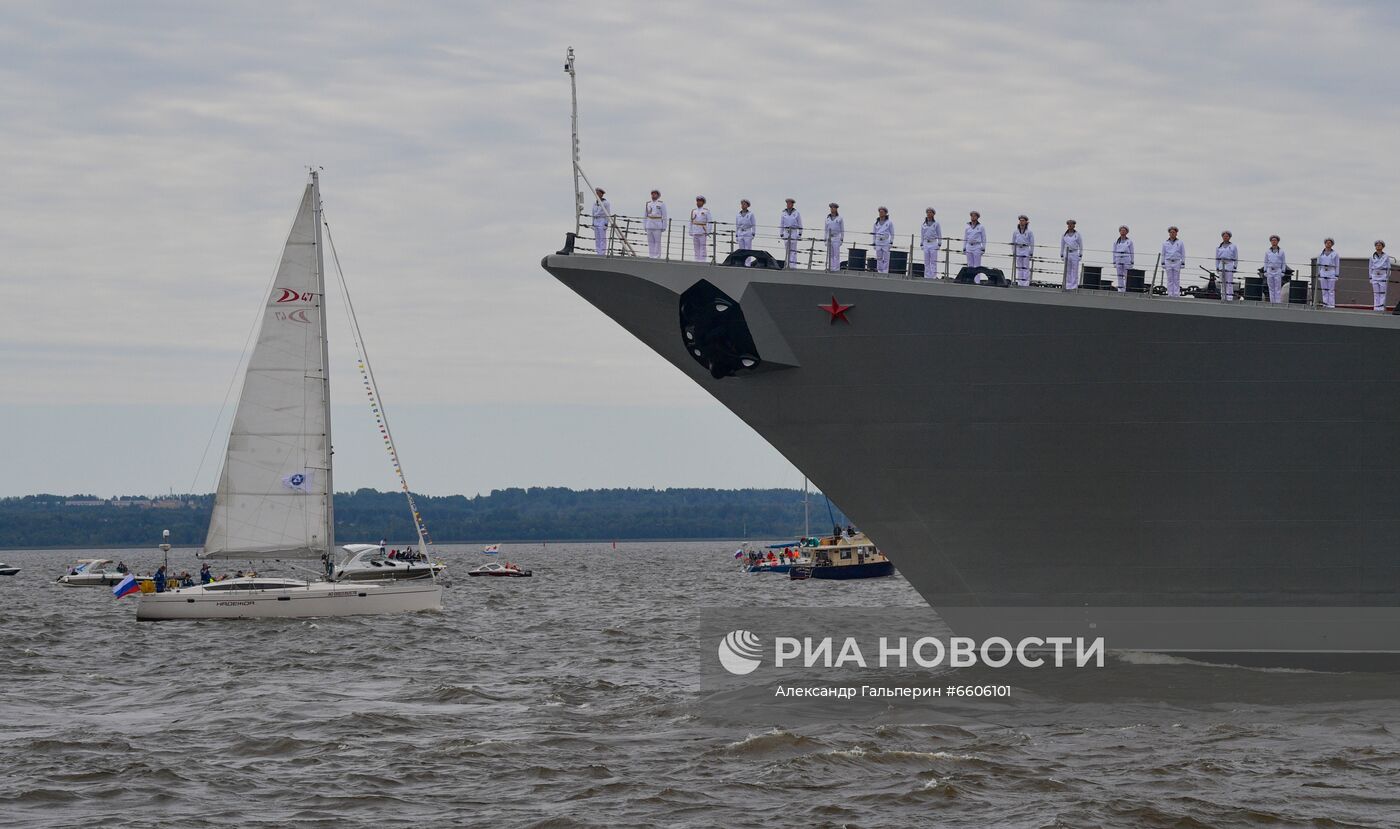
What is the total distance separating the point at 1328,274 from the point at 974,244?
4.87 metres

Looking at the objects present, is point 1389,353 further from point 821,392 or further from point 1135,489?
point 821,392

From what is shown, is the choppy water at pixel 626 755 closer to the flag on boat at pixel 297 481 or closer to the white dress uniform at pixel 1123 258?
the white dress uniform at pixel 1123 258

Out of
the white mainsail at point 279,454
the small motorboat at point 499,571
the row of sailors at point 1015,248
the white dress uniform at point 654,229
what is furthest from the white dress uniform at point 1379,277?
the small motorboat at point 499,571

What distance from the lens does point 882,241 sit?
22.6m

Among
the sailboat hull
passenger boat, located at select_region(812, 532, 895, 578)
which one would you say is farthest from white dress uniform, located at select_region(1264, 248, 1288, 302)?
passenger boat, located at select_region(812, 532, 895, 578)

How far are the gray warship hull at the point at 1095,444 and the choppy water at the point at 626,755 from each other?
1311 mm

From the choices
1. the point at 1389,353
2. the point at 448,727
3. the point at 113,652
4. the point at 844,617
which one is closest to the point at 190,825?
the point at 448,727

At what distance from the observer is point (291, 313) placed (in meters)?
45.4

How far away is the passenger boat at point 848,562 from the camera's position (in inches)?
3228

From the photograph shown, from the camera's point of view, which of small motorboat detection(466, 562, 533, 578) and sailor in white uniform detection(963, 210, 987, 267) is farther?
small motorboat detection(466, 562, 533, 578)

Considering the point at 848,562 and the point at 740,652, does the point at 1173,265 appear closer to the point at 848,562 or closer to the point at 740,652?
the point at 740,652

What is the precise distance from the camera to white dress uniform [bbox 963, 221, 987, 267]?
22281mm

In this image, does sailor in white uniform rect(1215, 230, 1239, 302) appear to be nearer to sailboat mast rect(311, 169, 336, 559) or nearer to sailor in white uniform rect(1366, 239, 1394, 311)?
sailor in white uniform rect(1366, 239, 1394, 311)

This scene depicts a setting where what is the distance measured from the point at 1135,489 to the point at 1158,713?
10.6ft
